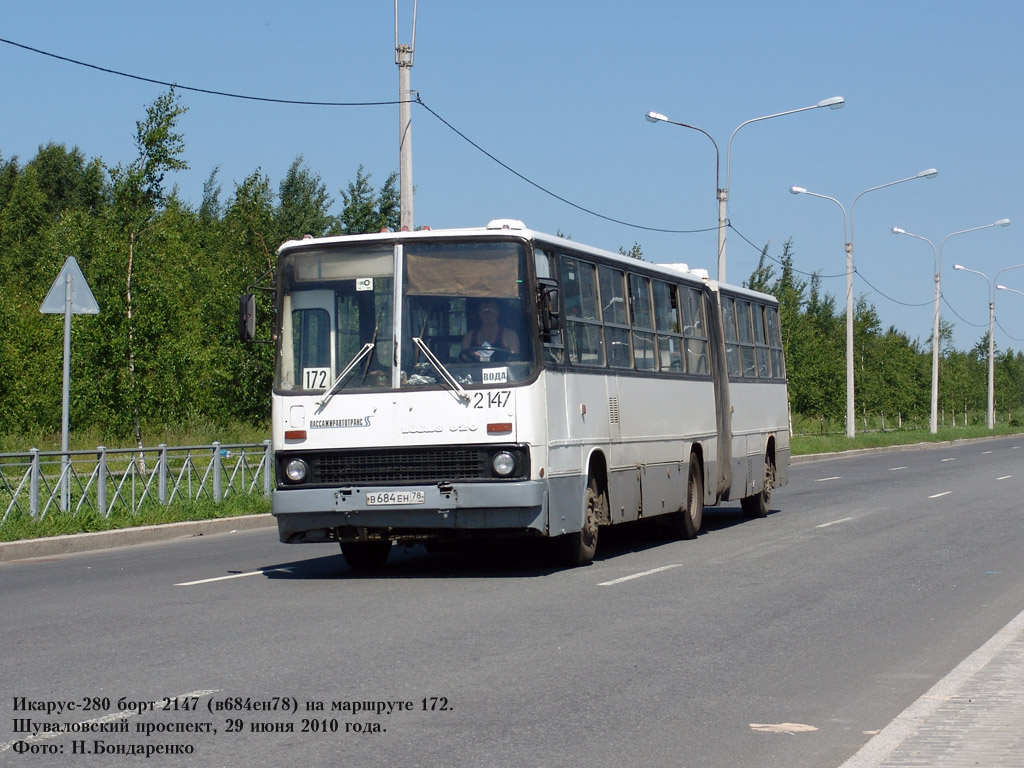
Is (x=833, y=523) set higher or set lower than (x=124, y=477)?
lower

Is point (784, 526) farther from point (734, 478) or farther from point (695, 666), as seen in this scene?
point (695, 666)

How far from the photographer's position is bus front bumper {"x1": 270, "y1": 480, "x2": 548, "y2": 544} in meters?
12.3

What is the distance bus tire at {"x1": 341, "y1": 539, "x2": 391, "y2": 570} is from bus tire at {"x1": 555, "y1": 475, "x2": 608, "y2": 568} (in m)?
1.74

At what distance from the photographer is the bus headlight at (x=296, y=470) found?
12766 mm

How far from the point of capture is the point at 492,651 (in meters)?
8.68

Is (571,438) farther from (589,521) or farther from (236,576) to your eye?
(236,576)

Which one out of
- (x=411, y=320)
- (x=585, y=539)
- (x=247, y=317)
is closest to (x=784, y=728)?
(x=411, y=320)

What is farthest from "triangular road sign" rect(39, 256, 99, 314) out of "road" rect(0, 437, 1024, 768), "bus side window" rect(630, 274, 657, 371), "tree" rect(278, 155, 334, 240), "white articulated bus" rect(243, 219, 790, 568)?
"tree" rect(278, 155, 334, 240)

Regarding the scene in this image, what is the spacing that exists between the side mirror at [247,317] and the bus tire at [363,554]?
2.35 m

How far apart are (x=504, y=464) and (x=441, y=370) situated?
102 cm

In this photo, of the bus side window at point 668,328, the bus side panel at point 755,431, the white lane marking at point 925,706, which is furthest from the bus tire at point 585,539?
the bus side panel at point 755,431

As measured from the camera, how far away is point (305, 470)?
12.8 metres

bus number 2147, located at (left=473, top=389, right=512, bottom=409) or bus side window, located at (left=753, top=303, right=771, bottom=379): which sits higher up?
bus side window, located at (left=753, top=303, right=771, bottom=379)

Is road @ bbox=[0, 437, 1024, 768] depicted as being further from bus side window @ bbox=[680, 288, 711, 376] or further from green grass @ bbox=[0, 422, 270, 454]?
green grass @ bbox=[0, 422, 270, 454]
